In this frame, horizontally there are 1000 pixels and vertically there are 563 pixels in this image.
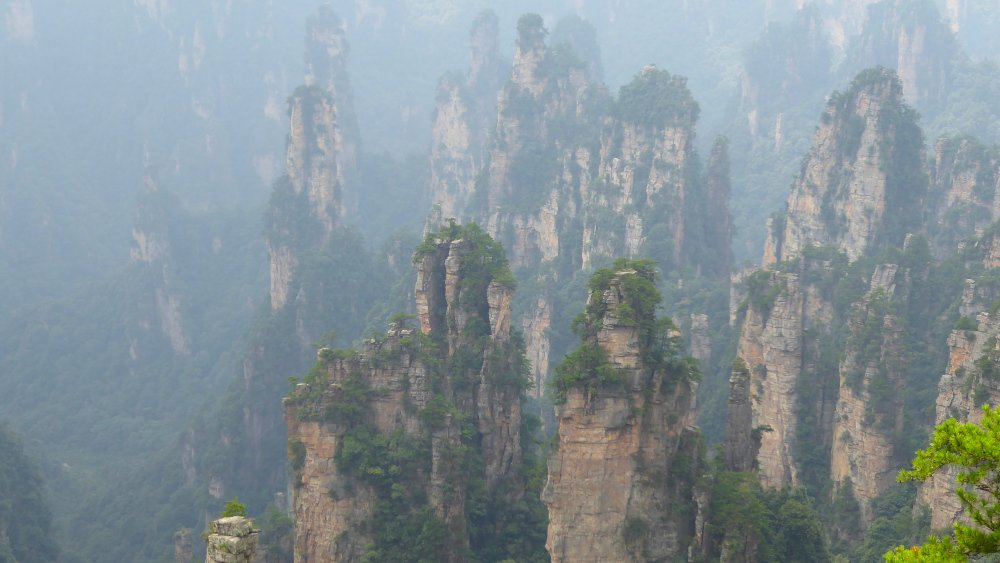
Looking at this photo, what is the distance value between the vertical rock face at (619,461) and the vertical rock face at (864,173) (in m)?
30.9

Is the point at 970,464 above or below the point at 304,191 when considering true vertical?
below

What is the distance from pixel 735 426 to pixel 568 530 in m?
6.53

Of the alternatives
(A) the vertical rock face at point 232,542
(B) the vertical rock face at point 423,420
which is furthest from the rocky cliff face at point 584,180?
(A) the vertical rock face at point 232,542

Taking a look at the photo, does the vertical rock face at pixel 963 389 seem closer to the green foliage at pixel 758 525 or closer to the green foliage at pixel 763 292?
the green foliage at pixel 758 525

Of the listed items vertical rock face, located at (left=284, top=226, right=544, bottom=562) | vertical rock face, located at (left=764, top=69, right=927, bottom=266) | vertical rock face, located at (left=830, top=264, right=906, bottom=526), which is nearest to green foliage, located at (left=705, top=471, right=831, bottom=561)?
vertical rock face, located at (left=284, top=226, right=544, bottom=562)

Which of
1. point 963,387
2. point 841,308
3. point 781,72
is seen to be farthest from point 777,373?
point 781,72

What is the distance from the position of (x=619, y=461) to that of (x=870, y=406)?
13809 millimetres

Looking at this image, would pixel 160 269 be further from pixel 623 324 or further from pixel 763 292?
pixel 623 324

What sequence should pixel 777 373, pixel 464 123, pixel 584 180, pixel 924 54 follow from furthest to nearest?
pixel 464 123, pixel 924 54, pixel 584 180, pixel 777 373

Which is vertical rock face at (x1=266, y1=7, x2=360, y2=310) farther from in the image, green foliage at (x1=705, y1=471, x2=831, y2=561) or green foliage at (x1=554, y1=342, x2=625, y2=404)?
green foliage at (x1=705, y1=471, x2=831, y2=561)

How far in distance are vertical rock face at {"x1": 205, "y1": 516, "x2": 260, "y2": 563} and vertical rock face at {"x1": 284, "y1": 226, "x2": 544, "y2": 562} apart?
14.2m

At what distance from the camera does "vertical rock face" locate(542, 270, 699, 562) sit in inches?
1268

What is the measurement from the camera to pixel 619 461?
1277 inches

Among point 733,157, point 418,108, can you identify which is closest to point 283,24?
point 418,108
